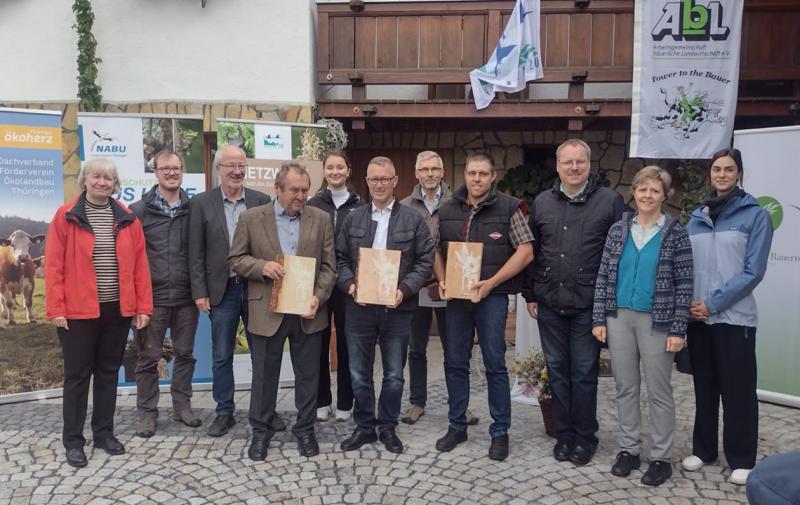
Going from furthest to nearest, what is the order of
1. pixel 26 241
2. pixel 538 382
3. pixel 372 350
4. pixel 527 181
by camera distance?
1. pixel 527 181
2. pixel 26 241
3. pixel 538 382
4. pixel 372 350

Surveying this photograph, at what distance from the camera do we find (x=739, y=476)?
3797 millimetres

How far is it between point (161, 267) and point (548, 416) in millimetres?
3031

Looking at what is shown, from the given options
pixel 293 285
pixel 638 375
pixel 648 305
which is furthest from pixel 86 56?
pixel 638 375

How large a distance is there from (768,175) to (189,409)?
5236 mm

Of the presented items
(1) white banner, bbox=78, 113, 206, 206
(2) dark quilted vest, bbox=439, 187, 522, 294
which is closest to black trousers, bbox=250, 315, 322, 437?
(2) dark quilted vest, bbox=439, 187, 522, 294

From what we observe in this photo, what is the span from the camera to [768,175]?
17.9 feet

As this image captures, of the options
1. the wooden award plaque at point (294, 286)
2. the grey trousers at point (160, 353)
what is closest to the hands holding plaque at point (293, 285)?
the wooden award plaque at point (294, 286)

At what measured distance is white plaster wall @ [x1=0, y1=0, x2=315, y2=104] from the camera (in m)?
7.32

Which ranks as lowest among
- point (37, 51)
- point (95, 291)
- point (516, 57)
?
point (95, 291)

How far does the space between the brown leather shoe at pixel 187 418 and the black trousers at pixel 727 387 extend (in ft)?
11.7

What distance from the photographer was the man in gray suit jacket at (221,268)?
453cm

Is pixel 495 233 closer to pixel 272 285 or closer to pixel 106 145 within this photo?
pixel 272 285

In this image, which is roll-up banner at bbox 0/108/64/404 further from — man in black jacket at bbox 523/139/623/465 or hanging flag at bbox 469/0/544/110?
hanging flag at bbox 469/0/544/110

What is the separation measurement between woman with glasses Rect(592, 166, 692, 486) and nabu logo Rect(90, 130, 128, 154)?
164 inches
